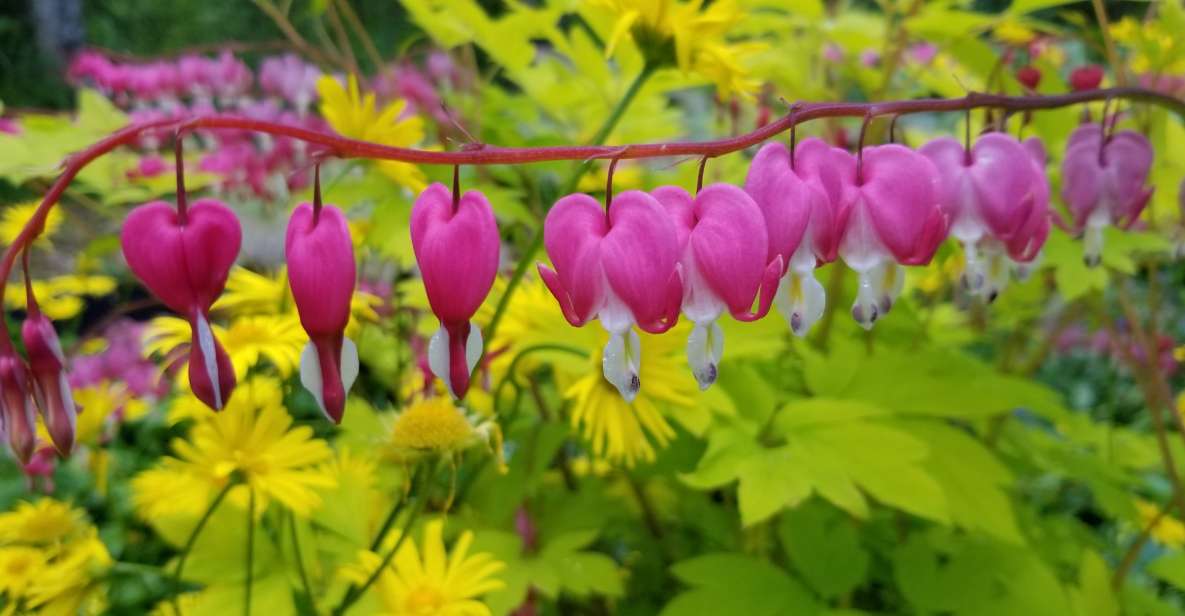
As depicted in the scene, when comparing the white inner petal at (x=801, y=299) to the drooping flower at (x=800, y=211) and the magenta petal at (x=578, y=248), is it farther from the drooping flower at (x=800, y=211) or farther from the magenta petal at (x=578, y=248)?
the magenta petal at (x=578, y=248)

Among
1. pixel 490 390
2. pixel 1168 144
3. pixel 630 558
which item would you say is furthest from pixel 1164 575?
pixel 490 390

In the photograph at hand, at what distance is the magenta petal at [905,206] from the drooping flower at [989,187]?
62 millimetres

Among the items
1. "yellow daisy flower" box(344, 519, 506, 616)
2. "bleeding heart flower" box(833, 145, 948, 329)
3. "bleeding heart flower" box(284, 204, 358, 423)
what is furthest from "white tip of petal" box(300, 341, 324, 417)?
"bleeding heart flower" box(833, 145, 948, 329)

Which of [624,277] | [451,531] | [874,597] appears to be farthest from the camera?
[874,597]

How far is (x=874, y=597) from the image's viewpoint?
1474 millimetres

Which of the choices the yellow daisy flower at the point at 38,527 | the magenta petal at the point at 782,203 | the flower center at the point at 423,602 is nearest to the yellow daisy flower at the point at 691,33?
the magenta petal at the point at 782,203

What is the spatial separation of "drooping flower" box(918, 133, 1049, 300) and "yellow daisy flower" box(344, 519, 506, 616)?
0.56 m

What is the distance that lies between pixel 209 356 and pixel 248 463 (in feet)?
1.27

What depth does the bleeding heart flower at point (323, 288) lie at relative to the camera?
0.58 metres

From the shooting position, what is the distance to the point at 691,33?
103cm

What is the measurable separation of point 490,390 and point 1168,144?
3.57 ft

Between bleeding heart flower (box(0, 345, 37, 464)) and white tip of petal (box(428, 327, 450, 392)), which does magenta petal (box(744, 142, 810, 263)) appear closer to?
white tip of petal (box(428, 327, 450, 392))

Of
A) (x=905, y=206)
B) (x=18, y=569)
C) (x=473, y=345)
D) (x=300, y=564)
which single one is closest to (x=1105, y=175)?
(x=905, y=206)

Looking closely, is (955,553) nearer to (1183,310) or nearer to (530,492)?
(530,492)
